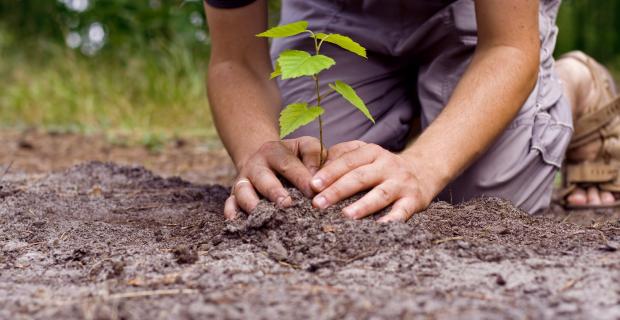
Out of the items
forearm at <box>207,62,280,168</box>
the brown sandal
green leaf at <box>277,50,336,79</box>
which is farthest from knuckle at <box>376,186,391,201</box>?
the brown sandal

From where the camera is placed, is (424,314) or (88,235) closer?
(424,314)

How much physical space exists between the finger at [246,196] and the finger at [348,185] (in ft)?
0.57

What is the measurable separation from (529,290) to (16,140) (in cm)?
375

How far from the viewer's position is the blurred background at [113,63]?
5.17 m

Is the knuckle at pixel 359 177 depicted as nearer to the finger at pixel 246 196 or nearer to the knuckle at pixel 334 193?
the knuckle at pixel 334 193

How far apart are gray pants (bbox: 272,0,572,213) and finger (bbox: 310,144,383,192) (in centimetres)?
62

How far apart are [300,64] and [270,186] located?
38 centimetres

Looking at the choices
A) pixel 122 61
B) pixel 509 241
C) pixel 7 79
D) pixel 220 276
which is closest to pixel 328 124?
pixel 509 241

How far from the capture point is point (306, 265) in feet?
4.83

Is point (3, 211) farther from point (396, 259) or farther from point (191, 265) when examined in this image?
point (396, 259)

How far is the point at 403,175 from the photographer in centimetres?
171

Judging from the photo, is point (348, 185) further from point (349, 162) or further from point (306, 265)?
point (306, 265)

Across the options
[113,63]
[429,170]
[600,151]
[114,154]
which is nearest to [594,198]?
[600,151]

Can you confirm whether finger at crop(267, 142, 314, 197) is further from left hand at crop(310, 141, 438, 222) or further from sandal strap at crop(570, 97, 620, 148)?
sandal strap at crop(570, 97, 620, 148)
